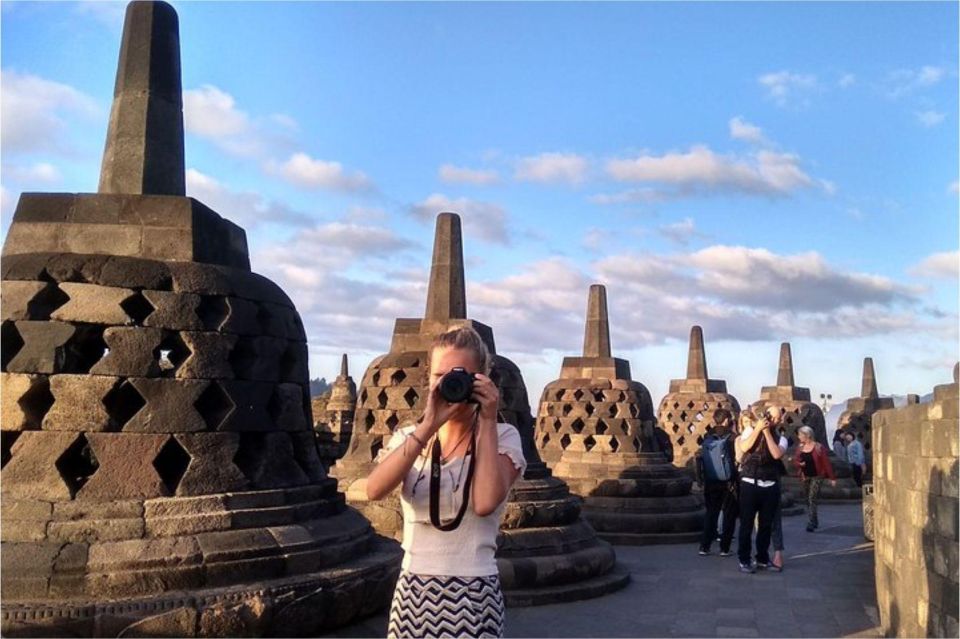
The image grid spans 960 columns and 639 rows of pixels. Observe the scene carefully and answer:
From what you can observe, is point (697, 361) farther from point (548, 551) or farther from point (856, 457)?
point (548, 551)

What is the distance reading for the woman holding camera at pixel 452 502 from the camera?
2.30 meters

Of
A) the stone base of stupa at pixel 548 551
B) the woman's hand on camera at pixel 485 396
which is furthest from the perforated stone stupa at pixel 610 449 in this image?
the woman's hand on camera at pixel 485 396

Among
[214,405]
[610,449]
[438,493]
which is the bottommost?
[610,449]

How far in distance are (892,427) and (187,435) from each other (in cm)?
407

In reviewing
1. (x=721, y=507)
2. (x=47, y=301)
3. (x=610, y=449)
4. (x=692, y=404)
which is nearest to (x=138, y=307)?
(x=47, y=301)

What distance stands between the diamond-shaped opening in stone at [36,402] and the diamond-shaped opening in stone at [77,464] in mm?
209

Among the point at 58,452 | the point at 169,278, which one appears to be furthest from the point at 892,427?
the point at 58,452

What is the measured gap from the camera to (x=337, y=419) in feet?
68.5

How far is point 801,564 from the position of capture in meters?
8.93

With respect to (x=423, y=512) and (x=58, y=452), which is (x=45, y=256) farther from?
(x=423, y=512)

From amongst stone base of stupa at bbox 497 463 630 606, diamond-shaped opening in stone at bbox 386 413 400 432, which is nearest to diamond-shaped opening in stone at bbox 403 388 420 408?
diamond-shaped opening in stone at bbox 386 413 400 432

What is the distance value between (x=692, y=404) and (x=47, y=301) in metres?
16.0

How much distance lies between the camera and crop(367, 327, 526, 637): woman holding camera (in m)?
2.30

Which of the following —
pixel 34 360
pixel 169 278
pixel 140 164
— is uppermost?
pixel 140 164
